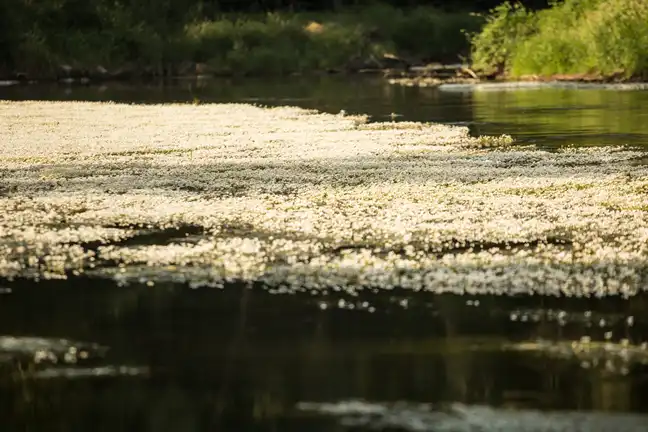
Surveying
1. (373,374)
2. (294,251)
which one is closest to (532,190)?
(294,251)

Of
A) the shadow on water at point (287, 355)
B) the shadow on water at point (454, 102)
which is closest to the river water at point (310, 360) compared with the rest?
the shadow on water at point (287, 355)

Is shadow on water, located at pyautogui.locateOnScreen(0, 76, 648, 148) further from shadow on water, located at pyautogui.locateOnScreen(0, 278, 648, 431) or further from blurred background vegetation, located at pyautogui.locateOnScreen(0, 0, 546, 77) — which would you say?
shadow on water, located at pyautogui.locateOnScreen(0, 278, 648, 431)

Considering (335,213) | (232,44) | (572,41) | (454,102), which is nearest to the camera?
(335,213)

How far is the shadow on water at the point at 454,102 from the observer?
57.5 ft

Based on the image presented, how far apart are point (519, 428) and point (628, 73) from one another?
28.8 metres

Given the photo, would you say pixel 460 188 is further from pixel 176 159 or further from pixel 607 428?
pixel 607 428

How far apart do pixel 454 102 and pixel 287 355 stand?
2098 cm

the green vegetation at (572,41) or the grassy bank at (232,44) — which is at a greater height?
the green vegetation at (572,41)

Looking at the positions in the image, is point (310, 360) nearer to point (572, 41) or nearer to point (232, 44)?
point (572, 41)

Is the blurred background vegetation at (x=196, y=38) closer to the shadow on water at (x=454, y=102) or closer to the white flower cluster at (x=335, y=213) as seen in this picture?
the shadow on water at (x=454, y=102)

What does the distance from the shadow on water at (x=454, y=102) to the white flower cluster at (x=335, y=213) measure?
1535 millimetres

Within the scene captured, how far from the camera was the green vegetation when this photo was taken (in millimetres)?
31969

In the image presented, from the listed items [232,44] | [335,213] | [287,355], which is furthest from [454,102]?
[232,44]

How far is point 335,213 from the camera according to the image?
943 cm
